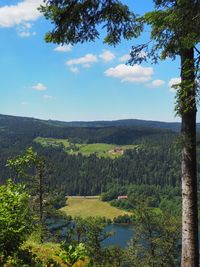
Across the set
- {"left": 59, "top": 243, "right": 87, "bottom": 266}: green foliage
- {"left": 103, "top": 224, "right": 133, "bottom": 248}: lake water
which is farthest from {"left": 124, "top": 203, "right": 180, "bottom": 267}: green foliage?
{"left": 103, "top": 224, "right": 133, "bottom": 248}: lake water

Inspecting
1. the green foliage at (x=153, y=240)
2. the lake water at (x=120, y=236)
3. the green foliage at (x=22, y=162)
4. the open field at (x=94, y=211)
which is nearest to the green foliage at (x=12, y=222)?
the green foliage at (x=22, y=162)

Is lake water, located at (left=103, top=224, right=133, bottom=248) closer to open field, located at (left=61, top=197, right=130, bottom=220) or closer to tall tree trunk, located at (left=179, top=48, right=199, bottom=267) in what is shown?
open field, located at (left=61, top=197, right=130, bottom=220)

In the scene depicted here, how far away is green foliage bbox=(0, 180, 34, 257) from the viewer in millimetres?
7744

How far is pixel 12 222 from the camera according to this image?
25.7ft

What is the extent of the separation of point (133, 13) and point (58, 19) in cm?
209

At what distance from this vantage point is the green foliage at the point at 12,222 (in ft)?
25.4

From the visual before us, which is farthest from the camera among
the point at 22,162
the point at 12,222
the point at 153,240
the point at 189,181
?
the point at 153,240

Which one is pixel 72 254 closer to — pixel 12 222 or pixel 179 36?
pixel 12 222

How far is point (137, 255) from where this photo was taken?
42562mm

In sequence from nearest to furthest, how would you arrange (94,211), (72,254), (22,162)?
(72,254) → (22,162) → (94,211)

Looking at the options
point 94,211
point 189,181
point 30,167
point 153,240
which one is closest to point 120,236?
point 94,211

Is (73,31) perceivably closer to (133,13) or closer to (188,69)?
(133,13)

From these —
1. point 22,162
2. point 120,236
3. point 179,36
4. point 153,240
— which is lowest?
point 120,236

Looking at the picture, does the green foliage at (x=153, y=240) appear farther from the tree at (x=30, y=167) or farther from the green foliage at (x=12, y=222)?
the green foliage at (x=12, y=222)
